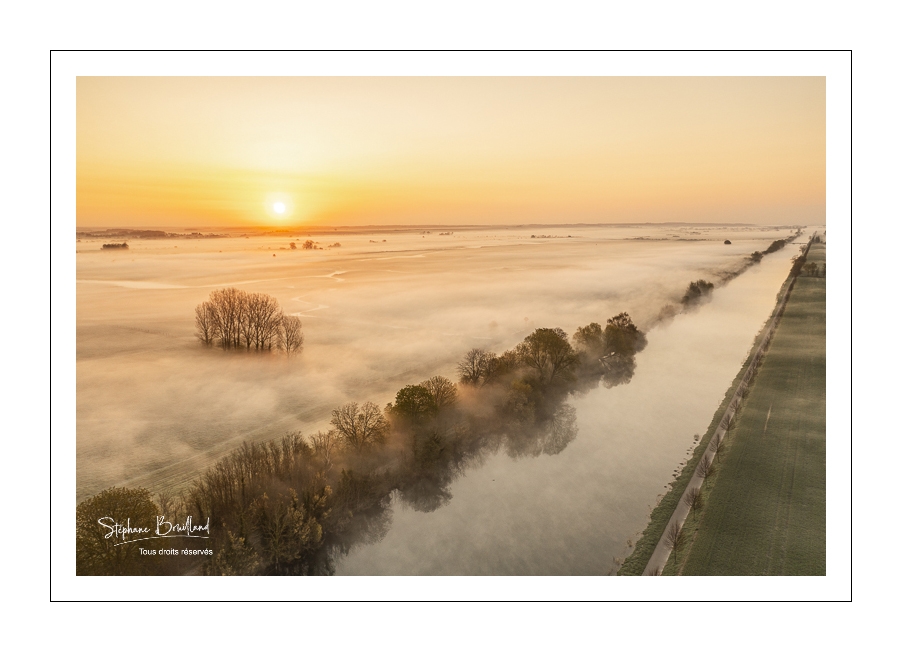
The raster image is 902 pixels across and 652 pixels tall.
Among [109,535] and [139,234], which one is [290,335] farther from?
[109,535]

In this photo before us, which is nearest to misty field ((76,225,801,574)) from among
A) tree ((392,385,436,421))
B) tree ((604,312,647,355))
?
tree ((604,312,647,355))

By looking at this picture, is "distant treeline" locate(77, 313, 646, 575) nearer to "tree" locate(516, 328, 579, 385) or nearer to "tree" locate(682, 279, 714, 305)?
"tree" locate(516, 328, 579, 385)

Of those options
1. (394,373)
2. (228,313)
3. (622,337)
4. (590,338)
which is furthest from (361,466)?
(622,337)

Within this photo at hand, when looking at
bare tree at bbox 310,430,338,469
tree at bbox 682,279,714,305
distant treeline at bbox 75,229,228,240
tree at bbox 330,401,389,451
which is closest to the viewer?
distant treeline at bbox 75,229,228,240

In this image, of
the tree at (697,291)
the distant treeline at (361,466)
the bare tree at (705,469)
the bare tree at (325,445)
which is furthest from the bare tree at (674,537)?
the tree at (697,291)

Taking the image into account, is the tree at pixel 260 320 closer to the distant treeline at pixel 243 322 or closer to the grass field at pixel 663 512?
the distant treeline at pixel 243 322

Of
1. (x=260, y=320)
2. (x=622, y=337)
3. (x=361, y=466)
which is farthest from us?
(x=622, y=337)
